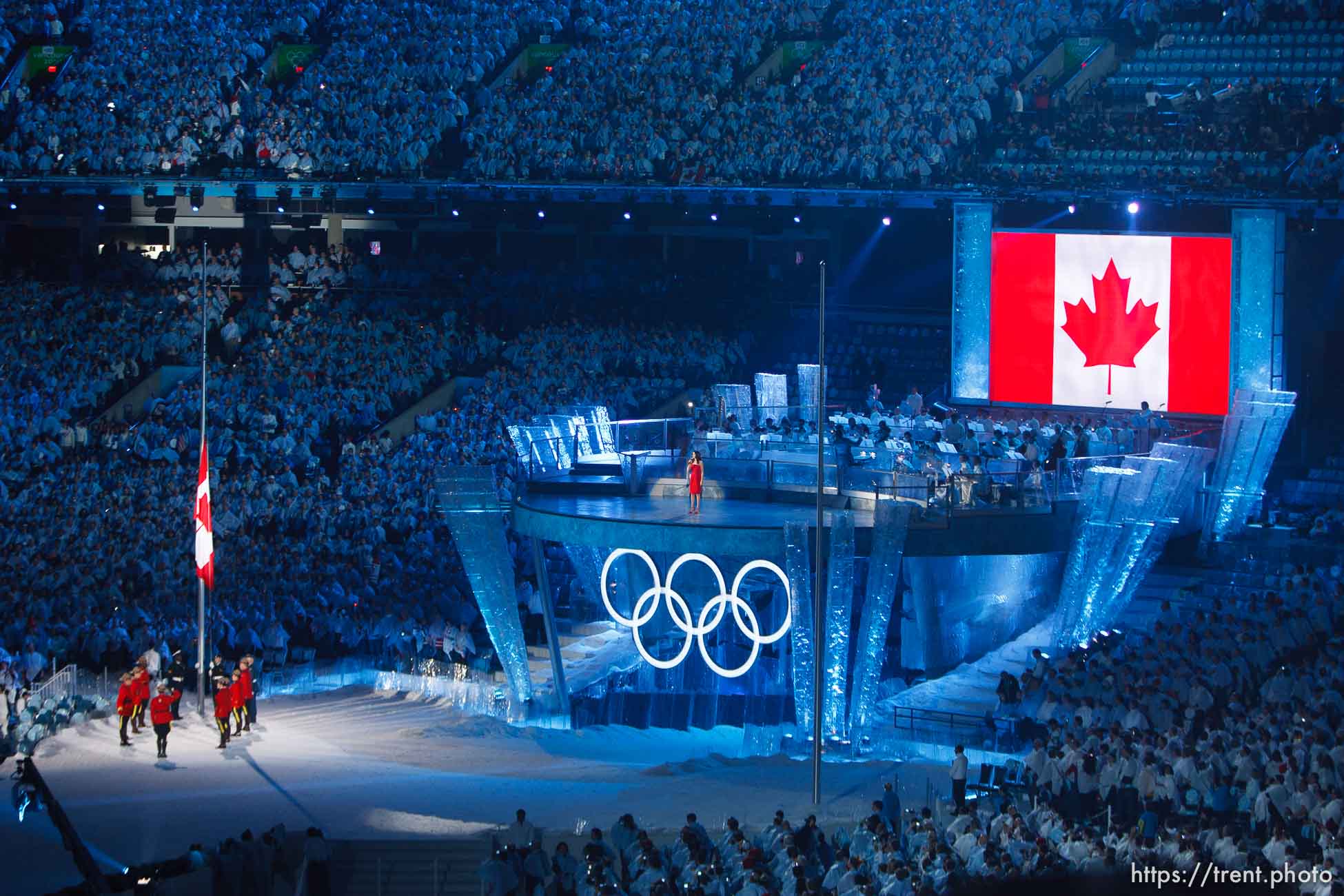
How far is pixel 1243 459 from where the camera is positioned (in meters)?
26.8

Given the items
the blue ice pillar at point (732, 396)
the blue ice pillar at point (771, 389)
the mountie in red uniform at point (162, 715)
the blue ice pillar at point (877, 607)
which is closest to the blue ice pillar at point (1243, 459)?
the blue ice pillar at point (877, 607)

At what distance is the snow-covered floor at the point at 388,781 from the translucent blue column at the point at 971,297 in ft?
37.3

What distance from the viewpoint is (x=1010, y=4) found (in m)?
37.6

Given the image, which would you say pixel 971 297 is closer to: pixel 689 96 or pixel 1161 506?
pixel 1161 506

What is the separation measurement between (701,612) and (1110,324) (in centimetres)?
1128

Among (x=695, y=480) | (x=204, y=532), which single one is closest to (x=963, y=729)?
(x=695, y=480)

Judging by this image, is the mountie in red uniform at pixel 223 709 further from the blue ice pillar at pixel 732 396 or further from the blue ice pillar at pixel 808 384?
the blue ice pillar at pixel 808 384

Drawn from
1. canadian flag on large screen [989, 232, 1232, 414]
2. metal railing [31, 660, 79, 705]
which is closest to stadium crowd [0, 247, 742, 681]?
metal railing [31, 660, 79, 705]

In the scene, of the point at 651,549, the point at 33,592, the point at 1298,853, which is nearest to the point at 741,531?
the point at 651,549

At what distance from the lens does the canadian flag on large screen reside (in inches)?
1192

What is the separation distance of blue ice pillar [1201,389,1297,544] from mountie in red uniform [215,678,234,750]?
48.5 feet

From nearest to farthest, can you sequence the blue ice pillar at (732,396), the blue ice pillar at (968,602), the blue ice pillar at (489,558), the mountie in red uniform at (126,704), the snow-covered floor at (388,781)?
the snow-covered floor at (388,781), the mountie in red uniform at (126,704), the blue ice pillar at (489,558), the blue ice pillar at (968,602), the blue ice pillar at (732,396)

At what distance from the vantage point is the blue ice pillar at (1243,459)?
1050 inches

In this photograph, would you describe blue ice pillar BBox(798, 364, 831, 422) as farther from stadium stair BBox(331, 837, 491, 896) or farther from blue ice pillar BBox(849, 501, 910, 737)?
stadium stair BBox(331, 837, 491, 896)
